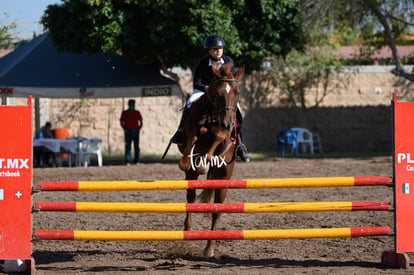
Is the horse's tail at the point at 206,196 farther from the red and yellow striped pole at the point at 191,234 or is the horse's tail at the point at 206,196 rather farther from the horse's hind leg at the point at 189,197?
the red and yellow striped pole at the point at 191,234

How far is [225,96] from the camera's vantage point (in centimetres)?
711

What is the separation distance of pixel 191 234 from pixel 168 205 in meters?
0.36

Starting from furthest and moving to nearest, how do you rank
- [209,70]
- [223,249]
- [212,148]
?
[209,70] → [223,249] → [212,148]

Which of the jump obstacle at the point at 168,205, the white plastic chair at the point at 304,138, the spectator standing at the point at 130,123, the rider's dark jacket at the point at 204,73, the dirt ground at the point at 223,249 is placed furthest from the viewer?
the white plastic chair at the point at 304,138

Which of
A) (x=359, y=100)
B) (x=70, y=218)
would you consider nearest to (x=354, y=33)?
→ (x=359, y=100)

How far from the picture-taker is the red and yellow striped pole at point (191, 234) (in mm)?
6305

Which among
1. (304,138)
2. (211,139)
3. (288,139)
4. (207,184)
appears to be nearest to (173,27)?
(288,139)

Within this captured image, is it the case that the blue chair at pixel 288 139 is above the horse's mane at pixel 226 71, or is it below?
below

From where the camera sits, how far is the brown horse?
7.30 meters

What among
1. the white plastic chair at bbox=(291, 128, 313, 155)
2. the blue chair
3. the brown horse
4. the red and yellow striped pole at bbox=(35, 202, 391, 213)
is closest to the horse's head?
the brown horse

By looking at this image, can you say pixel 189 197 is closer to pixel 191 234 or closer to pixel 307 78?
pixel 191 234

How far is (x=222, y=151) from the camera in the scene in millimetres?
7828

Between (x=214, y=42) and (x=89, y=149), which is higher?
(x=214, y=42)

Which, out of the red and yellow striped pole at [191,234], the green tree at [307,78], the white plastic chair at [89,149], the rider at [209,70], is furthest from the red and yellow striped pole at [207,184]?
the green tree at [307,78]
